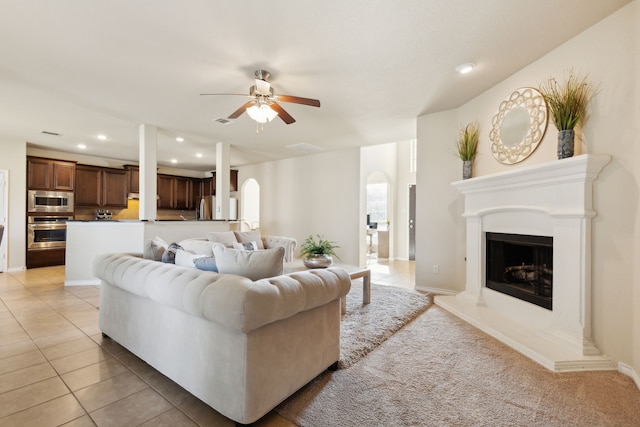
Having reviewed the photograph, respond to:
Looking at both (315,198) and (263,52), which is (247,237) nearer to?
(315,198)

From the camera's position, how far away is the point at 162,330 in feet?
6.30

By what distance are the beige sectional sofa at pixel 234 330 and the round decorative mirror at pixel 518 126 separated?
7.78ft

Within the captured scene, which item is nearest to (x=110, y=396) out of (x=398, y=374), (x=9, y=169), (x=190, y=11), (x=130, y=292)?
(x=130, y=292)

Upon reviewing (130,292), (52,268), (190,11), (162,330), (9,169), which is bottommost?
(52,268)

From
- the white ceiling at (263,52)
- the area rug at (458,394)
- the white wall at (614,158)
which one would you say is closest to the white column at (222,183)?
the white ceiling at (263,52)

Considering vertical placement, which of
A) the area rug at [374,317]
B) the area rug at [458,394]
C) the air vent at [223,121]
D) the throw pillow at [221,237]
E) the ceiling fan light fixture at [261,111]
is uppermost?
the air vent at [223,121]

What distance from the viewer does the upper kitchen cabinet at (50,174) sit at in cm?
611

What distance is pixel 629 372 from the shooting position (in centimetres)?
210

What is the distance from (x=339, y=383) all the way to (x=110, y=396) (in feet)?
4.62

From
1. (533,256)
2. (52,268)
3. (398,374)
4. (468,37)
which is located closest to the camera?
(398,374)

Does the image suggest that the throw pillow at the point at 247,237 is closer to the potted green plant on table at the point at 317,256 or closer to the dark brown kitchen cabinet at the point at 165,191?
the potted green plant on table at the point at 317,256

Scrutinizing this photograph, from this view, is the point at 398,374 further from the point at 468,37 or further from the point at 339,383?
the point at 468,37

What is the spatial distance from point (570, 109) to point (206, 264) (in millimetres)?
3079

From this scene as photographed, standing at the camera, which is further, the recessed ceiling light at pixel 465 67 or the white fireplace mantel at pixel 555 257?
the recessed ceiling light at pixel 465 67
